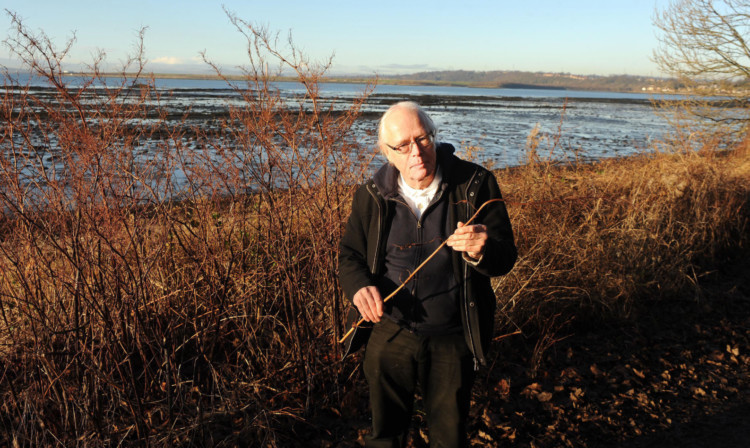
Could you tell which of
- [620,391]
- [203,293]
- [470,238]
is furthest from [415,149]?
[620,391]

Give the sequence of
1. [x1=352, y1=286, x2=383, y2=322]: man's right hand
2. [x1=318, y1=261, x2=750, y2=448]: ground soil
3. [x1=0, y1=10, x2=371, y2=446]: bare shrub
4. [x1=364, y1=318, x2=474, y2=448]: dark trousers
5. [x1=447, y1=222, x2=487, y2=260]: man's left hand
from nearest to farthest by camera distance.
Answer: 1. [x1=447, y1=222, x2=487, y2=260]: man's left hand
2. [x1=352, y1=286, x2=383, y2=322]: man's right hand
3. [x1=364, y1=318, x2=474, y2=448]: dark trousers
4. [x1=0, y1=10, x2=371, y2=446]: bare shrub
5. [x1=318, y1=261, x2=750, y2=448]: ground soil

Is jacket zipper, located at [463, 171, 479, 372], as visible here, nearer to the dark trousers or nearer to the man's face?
the dark trousers

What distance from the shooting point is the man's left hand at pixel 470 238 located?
190cm

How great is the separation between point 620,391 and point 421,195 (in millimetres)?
2606

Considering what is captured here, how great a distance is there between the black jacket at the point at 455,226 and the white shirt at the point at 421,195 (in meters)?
0.04

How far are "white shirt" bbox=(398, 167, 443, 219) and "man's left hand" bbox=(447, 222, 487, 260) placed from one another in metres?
0.33

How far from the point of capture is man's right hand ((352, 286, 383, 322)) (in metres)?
2.13

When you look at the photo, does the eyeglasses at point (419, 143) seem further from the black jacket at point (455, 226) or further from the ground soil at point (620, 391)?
the ground soil at point (620, 391)

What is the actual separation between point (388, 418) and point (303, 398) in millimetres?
1152

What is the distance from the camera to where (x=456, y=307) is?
7.25ft

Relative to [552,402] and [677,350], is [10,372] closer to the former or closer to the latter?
[552,402]

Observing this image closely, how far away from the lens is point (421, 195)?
2.26 metres

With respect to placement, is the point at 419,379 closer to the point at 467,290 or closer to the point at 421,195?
the point at 467,290

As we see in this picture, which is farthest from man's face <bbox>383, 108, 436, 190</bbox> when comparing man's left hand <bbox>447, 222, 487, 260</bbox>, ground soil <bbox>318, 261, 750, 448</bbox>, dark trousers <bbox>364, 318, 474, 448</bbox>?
ground soil <bbox>318, 261, 750, 448</bbox>
